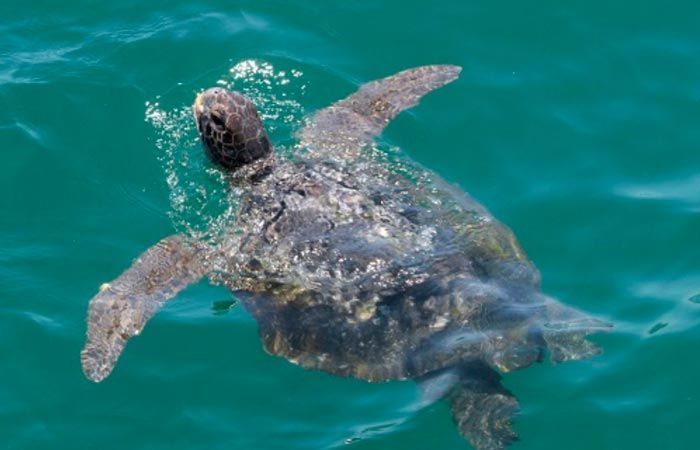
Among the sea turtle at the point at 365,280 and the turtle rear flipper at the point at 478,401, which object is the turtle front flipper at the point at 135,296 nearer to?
the sea turtle at the point at 365,280

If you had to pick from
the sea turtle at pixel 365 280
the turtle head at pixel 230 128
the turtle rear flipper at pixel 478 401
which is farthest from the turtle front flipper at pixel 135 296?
the turtle rear flipper at pixel 478 401

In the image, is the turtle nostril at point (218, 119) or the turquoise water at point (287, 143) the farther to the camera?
the turtle nostril at point (218, 119)

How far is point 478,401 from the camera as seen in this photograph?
791 centimetres

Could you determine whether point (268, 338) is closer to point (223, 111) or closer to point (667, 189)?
point (223, 111)

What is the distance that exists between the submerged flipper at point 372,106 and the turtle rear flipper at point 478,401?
3.67 m

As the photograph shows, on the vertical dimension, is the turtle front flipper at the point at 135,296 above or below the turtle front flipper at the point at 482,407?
above

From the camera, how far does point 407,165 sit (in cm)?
1045

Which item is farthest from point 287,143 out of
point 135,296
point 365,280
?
point 365,280

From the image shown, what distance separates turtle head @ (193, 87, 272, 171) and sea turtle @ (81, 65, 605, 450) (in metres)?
0.02

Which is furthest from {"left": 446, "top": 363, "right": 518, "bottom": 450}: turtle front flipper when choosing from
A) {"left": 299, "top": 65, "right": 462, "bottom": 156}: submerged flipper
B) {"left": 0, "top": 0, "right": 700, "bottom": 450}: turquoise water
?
{"left": 299, "top": 65, "right": 462, "bottom": 156}: submerged flipper

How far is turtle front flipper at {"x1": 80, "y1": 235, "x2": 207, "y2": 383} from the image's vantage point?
28.5 ft

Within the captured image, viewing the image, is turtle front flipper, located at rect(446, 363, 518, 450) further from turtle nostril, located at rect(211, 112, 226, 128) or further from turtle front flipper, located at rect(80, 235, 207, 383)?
turtle nostril, located at rect(211, 112, 226, 128)

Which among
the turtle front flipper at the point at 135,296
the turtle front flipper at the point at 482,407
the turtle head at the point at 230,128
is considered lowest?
the turtle front flipper at the point at 482,407

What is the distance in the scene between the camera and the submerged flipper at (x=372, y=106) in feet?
36.3
